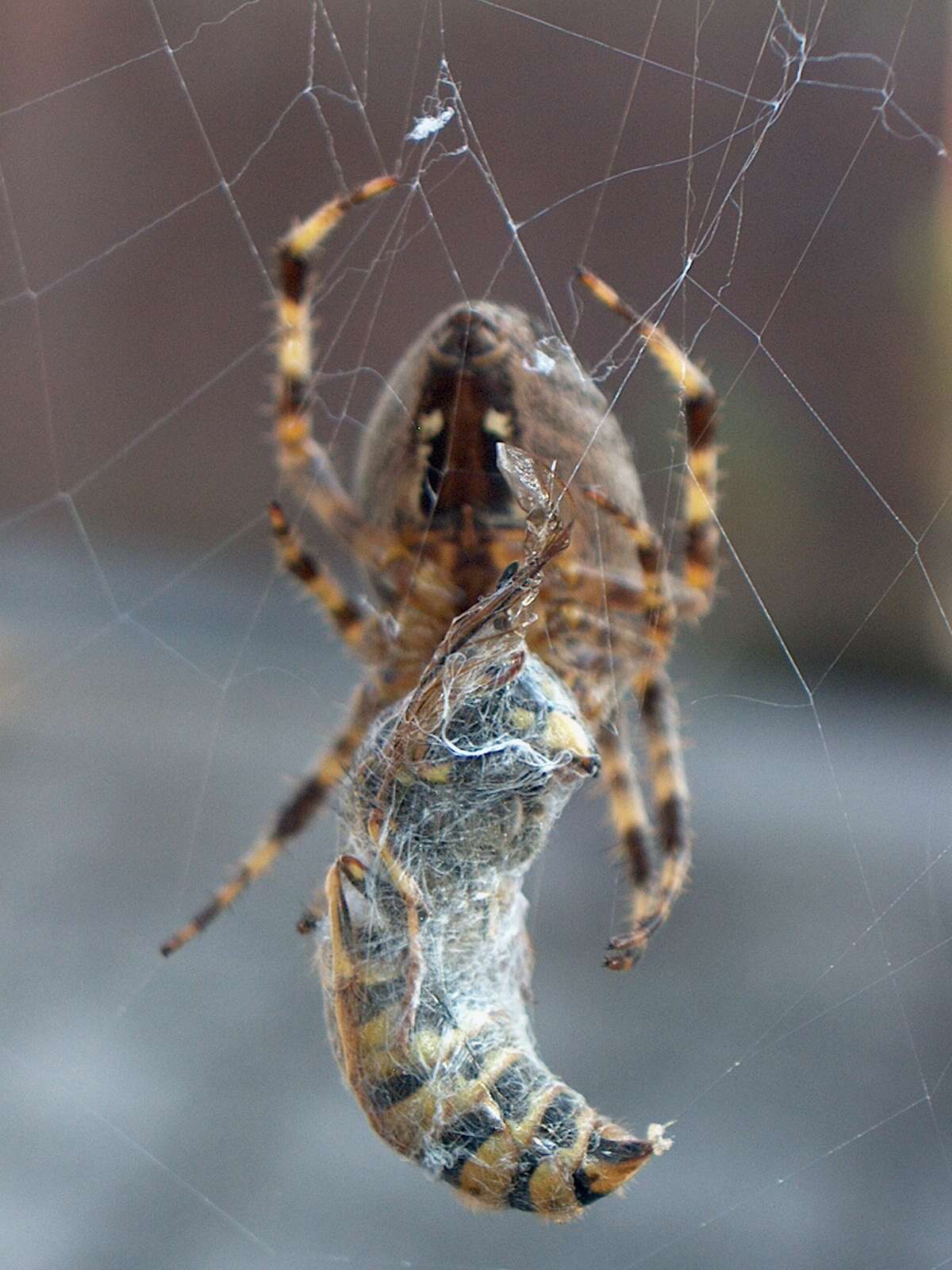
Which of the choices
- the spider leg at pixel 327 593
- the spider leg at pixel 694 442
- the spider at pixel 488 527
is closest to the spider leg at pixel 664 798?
the spider at pixel 488 527

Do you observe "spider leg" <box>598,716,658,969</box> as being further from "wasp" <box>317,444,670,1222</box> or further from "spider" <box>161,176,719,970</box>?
"wasp" <box>317,444,670,1222</box>

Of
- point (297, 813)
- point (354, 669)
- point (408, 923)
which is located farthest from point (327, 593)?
point (354, 669)

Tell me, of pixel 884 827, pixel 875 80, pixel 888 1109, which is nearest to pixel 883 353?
pixel 875 80

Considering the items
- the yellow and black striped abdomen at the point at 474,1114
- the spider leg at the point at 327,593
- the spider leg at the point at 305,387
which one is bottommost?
the yellow and black striped abdomen at the point at 474,1114

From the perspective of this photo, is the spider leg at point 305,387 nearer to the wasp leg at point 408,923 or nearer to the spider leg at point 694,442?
the spider leg at point 694,442

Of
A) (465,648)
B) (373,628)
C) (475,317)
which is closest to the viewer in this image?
(465,648)

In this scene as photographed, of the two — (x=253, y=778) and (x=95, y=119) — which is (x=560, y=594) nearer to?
(x=253, y=778)
